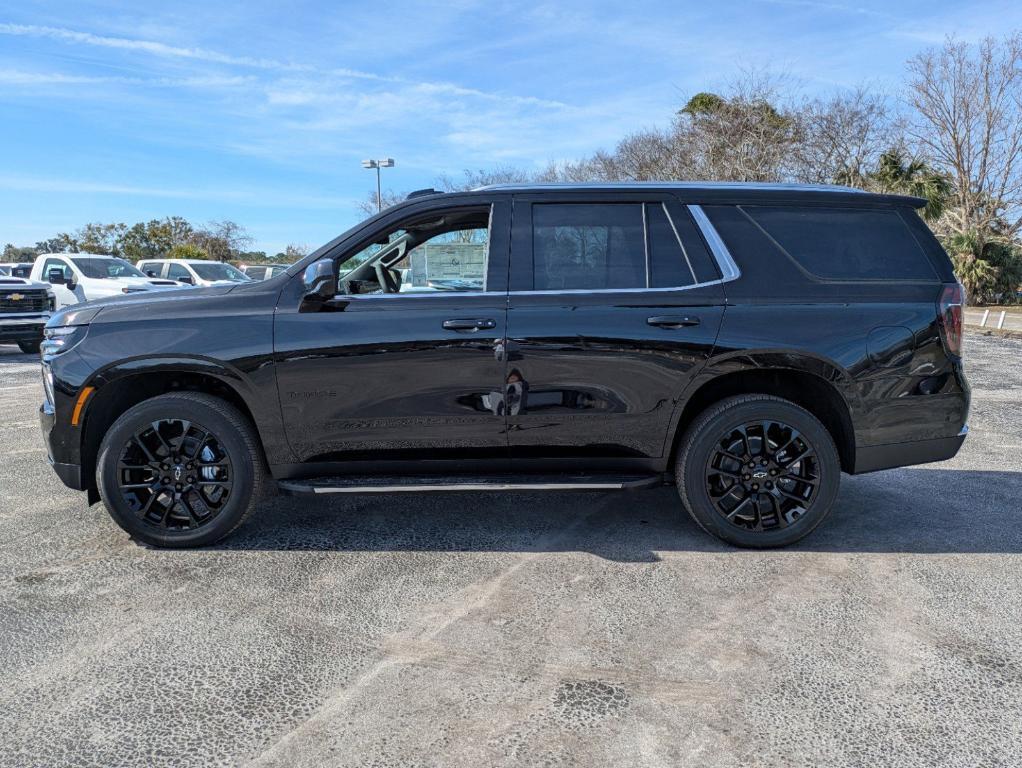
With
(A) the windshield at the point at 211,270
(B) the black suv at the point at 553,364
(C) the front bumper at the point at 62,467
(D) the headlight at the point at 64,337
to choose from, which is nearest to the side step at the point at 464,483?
(B) the black suv at the point at 553,364

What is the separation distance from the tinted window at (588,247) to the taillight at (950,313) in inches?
61.0

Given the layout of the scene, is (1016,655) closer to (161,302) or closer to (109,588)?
(109,588)

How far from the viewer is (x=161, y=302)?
3779mm

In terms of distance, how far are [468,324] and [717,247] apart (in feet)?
4.47

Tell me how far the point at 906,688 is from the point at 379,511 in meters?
2.94

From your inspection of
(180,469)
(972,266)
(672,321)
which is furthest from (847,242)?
(972,266)

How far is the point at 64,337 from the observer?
3.80 meters

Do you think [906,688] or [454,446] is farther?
[454,446]

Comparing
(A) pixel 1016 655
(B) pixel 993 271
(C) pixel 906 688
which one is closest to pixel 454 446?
(C) pixel 906 688

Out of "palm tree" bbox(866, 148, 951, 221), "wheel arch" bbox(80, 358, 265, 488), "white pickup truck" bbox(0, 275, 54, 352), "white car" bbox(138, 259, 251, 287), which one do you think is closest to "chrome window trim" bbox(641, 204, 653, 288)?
"wheel arch" bbox(80, 358, 265, 488)

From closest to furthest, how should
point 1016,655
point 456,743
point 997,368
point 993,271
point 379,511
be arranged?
point 456,743
point 1016,655
point 379,511
point 997,368
point 993,271

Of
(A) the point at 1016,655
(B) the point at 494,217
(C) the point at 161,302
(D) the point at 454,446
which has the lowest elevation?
(A) the point at 1016,655

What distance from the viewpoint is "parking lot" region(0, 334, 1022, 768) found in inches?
91.4

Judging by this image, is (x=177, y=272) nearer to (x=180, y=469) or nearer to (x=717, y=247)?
(x=180, y=469)
